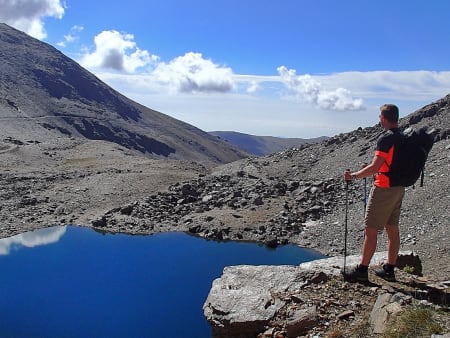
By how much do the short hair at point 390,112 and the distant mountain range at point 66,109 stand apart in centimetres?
7216

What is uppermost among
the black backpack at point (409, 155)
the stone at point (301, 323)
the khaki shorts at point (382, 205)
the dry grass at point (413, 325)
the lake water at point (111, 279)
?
the black backpack at point (409, 155)

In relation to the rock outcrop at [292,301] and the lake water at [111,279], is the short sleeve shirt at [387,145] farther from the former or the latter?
the lake water at [111,279]

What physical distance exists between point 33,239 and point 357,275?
22487 mm

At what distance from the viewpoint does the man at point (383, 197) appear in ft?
27.9

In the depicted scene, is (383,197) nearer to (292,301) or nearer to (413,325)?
(292,301)

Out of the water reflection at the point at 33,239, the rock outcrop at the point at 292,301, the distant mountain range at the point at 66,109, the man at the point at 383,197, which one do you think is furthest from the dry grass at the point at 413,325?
the distant mountain range at the point at 66,109

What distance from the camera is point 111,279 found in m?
21.8

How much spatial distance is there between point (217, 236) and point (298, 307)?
18628mm

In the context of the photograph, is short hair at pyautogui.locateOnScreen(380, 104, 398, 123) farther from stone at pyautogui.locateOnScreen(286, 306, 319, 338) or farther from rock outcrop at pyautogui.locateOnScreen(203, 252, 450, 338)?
stone at pyautogui.locateOnScreen(286, 306, 319, 338)

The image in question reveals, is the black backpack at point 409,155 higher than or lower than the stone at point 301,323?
higher

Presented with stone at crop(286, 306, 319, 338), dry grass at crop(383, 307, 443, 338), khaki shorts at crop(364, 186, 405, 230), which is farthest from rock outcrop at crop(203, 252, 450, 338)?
khaki shorts at crop(364, 186, 405, 230)

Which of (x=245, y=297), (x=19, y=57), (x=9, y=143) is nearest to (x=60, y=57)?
(x=19, y=57)

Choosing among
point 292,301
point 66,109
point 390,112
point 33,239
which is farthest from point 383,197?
point 66,109

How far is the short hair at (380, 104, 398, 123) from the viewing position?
8.46 meters
